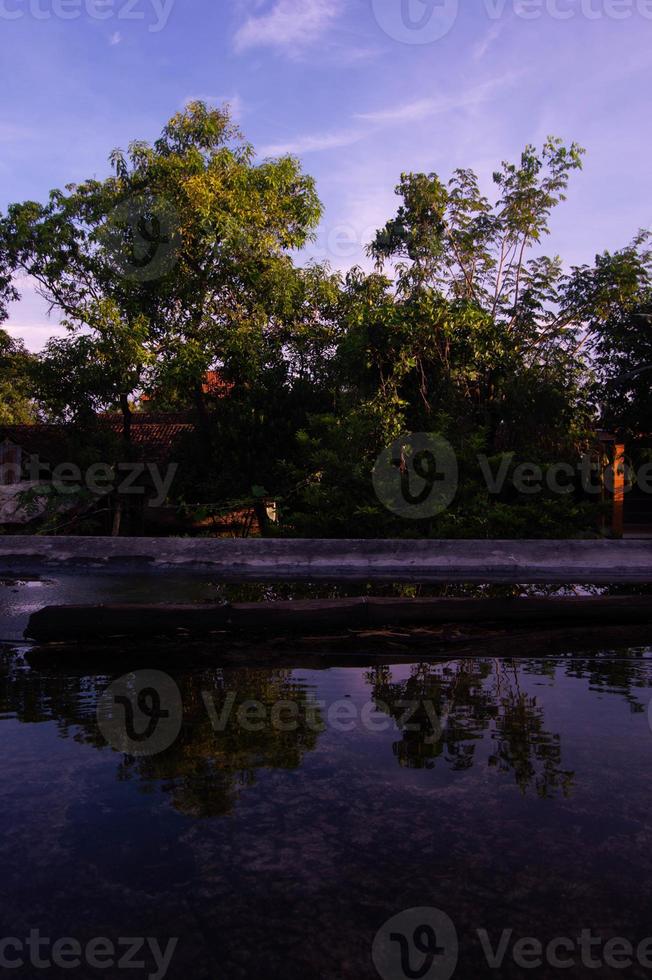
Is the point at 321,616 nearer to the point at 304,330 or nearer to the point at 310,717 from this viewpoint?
the point at 310,717

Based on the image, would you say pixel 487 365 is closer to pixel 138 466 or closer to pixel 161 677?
pixel 138 466

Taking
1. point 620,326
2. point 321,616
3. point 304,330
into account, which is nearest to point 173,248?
point 304,330

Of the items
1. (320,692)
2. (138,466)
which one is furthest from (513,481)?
(138,466)

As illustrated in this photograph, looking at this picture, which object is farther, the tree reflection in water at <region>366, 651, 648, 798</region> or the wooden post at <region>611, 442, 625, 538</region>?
the wooden post at <region>611, 442, 625, 538</region>

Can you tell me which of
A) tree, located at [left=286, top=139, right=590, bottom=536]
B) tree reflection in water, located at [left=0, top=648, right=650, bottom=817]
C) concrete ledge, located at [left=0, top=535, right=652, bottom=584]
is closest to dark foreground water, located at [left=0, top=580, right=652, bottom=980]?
tree reflection in water, located at [left=0, top=648, right=650, bottom=817]

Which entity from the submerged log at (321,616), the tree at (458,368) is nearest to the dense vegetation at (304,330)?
the tree at (458,368)

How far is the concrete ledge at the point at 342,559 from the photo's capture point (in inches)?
268

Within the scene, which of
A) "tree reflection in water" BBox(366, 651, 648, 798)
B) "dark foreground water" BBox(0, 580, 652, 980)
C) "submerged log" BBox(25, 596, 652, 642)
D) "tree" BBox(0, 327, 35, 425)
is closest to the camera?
"dark foreground water" BBox(0, 580, 652, 980)

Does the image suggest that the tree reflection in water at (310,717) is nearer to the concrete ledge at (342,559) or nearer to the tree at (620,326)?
the concrete ledge at (342,559)

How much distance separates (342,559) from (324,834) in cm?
510

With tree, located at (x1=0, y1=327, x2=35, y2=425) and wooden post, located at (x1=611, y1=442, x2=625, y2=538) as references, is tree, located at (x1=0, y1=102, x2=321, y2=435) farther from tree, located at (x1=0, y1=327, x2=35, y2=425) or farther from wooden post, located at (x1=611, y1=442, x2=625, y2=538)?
wooden post, located at (x1=611, y1=442, x2=625, y2=538)

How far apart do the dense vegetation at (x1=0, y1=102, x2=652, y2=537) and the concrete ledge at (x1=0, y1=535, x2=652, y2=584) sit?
3364mm

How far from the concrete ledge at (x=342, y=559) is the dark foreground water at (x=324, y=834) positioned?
344cm

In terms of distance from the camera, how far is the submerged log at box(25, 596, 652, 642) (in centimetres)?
432
